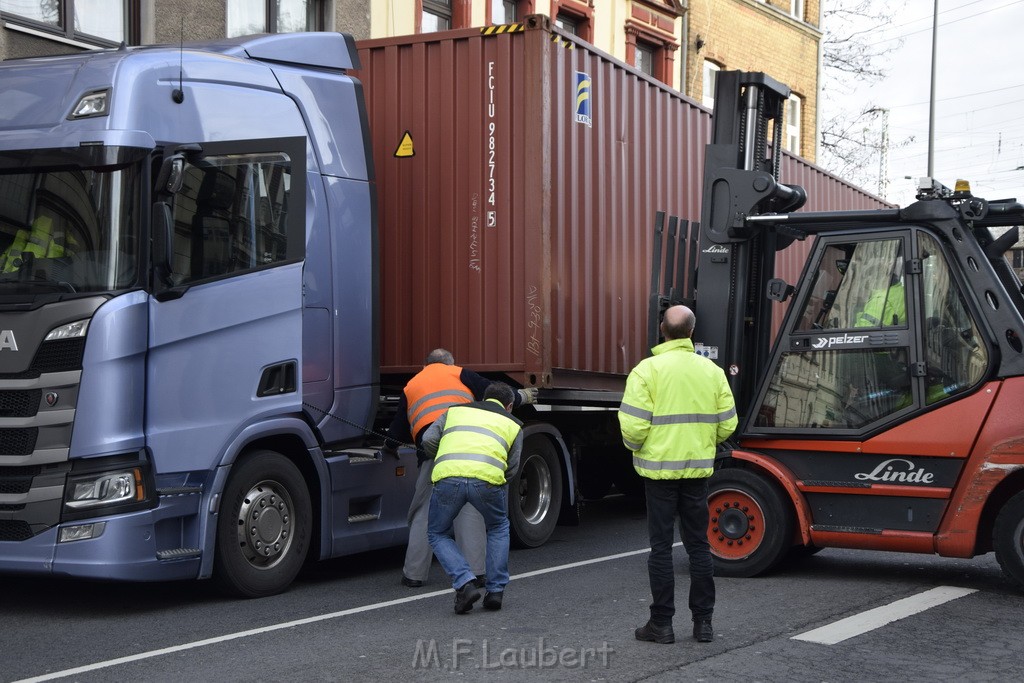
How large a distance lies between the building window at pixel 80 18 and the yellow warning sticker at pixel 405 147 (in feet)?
13.4

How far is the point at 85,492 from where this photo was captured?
746cm

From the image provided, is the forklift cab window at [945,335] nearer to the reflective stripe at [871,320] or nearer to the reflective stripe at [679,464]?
the reflective stripe at [871,320]

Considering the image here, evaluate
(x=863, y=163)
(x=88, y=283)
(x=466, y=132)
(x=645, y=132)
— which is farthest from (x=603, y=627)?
(x=863, y=163)

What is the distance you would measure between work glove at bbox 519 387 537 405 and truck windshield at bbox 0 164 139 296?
329 cm

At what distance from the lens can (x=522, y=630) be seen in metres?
7.21

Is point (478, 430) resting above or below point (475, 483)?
above

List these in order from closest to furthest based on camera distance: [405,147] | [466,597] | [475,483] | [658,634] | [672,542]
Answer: [658,634], [672,542], [466,597], [475,483], [405,147]

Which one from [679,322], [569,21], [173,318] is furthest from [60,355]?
[569,21]

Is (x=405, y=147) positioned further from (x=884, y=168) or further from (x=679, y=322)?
(x=884, y=168)

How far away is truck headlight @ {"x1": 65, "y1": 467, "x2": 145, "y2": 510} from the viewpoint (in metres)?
7.45

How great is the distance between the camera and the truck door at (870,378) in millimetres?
8508

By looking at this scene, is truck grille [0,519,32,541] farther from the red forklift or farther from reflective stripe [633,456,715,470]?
the red forklift

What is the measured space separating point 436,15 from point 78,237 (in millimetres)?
11273

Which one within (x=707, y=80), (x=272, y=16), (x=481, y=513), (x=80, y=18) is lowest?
(x=481, y=513)
